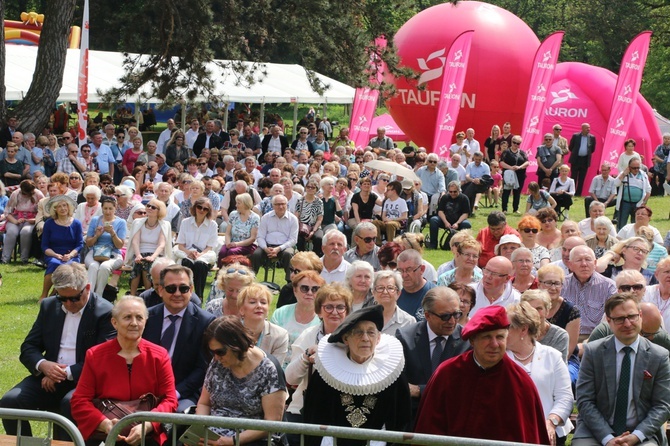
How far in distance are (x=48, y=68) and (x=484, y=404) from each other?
17673 mm

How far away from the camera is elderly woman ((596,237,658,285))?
990 cm

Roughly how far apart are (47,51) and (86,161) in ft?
8.68

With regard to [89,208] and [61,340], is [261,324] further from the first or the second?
[89,208]

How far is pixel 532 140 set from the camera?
79.4 ft

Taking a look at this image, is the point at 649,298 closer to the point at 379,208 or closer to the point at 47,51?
the point at 379,208

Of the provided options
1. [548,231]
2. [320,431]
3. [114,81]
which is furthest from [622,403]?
[114,81]

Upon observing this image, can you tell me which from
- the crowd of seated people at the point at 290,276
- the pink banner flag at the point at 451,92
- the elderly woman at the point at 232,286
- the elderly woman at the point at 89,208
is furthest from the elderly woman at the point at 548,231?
the pink banner flag at the point at 451,92

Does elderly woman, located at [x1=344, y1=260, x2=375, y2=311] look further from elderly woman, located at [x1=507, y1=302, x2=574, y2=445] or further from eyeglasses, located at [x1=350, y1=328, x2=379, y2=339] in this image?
eyeglasses, located at [x1=350, y1=328, x2=379, y2=339]

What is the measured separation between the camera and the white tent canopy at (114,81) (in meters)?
23.6

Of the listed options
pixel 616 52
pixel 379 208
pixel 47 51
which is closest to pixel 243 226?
pixel 379 208

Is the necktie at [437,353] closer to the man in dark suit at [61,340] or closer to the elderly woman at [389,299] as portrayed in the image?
the elderly woman at [389,299]

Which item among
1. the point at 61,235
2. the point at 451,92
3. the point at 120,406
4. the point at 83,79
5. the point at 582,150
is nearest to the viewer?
the point at 120,406

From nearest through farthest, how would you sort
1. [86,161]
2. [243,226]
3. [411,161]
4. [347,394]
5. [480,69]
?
[347,394] → [243,226] → [86,161] → [411,161] → [480,69]

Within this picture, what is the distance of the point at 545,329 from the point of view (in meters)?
7.15
